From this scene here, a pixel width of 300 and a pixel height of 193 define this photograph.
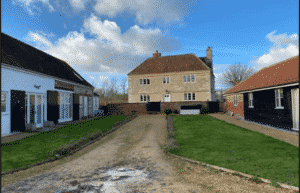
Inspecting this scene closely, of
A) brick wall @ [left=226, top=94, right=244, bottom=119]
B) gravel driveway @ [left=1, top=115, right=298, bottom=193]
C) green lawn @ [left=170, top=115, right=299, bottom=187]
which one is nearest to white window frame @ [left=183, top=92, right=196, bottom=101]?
brick wall @ [left=226, top=94, right=244, bottom=119]

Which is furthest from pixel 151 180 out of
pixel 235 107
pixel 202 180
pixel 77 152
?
pixel 235 107

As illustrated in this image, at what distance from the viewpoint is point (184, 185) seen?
5.09m

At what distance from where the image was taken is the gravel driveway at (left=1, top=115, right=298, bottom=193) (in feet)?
15.4

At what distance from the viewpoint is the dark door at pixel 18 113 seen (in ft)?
36.6

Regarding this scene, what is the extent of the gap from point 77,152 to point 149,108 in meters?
18.3

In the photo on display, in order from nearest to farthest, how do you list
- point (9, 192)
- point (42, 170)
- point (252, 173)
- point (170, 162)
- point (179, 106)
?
point (9, 192), point (252, 173), point (42, 170), point (170, 162), point (179, 106)

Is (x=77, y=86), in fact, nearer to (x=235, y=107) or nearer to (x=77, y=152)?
(x=77, y=152)

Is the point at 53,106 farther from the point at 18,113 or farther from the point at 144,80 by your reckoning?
the point at 144,80

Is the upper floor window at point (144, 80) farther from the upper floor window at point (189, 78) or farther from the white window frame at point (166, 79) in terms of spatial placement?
the upper floor window at point (189, 78)

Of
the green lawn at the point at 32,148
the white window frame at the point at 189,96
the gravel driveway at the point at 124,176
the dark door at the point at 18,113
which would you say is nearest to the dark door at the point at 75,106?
the dark door at the point at 18,113

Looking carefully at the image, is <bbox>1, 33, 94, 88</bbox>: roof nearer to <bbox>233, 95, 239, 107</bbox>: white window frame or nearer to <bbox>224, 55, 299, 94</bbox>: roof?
<bbox>224, 55, 299, 94</bbox>: roof

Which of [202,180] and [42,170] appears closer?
[202,180]

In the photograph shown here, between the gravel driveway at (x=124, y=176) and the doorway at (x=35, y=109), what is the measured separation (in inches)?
245

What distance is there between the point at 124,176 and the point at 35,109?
11.3 metres
